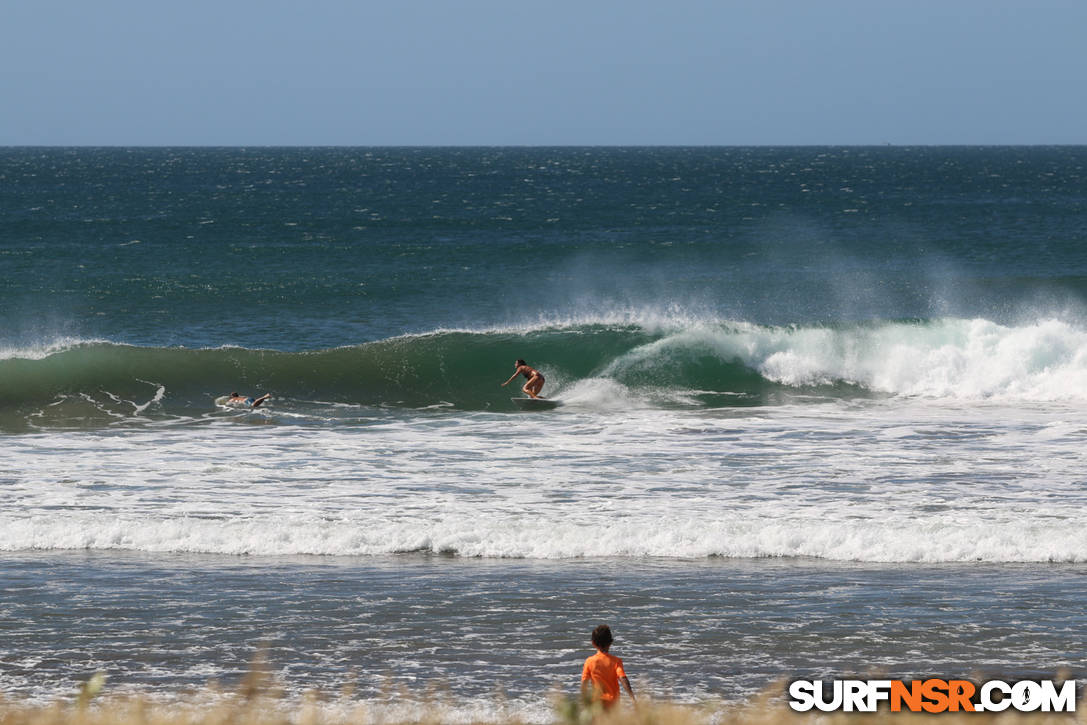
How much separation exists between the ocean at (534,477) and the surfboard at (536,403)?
0.33 metres

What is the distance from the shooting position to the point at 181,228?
60.6 meters

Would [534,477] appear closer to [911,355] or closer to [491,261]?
[911,355]

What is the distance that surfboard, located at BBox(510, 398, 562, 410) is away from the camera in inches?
933

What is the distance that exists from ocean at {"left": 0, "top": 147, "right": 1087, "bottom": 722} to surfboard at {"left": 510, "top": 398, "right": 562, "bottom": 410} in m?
0.33

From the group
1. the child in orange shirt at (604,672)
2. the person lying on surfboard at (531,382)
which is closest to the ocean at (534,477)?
the person lying on surfboard at (531,382)

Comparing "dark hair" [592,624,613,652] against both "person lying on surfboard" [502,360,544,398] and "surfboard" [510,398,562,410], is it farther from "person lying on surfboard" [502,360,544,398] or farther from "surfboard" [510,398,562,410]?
"person lying on surfboard" [502,360,544,398]

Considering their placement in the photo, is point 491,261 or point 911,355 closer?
point 911,355

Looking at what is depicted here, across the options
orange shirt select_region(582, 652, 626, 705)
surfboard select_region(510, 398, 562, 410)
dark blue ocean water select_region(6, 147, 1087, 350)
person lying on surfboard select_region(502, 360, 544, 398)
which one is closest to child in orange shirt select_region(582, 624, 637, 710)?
orange shirt select_region(582, 652, 626, 705)

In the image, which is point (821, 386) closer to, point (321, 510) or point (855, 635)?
point (321, 510)

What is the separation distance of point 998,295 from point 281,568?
30.1 m

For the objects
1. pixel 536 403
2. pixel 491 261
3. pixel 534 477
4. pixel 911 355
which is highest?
pixel 491 261

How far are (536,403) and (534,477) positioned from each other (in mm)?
A: 7041

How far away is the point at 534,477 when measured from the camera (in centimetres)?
1706

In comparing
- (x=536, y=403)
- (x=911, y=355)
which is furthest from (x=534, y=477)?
(x=911, y=355)
